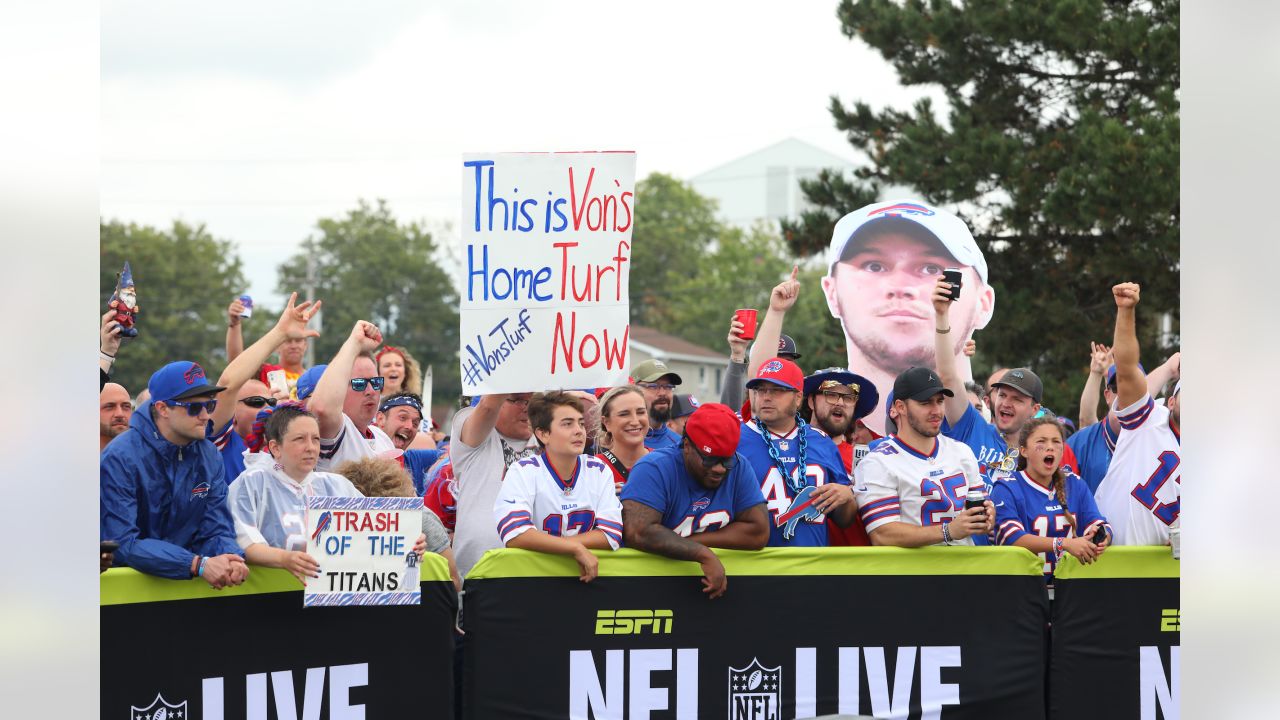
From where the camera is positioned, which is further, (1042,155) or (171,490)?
(1042,155)

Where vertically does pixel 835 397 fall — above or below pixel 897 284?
below

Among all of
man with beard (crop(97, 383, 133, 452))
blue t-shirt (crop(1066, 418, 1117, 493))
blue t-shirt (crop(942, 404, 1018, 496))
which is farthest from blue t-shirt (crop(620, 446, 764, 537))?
man with beard (crop(97, 383, 133, 452))

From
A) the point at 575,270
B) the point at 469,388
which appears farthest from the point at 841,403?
the point at 469,388

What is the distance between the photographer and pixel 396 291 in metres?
82.6

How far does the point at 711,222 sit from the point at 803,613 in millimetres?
88140

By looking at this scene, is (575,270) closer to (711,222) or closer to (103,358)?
(103,358)

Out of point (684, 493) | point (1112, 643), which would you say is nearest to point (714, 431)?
point (684, 493)

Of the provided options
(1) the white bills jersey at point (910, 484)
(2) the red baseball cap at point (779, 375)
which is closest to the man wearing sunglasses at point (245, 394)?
(2) the red baseball cap at point (779, 375)

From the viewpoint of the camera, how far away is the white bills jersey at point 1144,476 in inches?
292

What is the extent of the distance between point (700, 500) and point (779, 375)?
0.89 m

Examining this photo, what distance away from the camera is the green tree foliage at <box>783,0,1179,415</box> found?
59.3 feet

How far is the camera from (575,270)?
23.3 feet

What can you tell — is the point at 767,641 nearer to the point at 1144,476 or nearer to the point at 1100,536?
the point at 1100,536

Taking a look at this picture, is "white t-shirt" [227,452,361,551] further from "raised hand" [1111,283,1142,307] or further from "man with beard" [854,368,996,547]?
"raised hand" [1111,283,1142,307]
